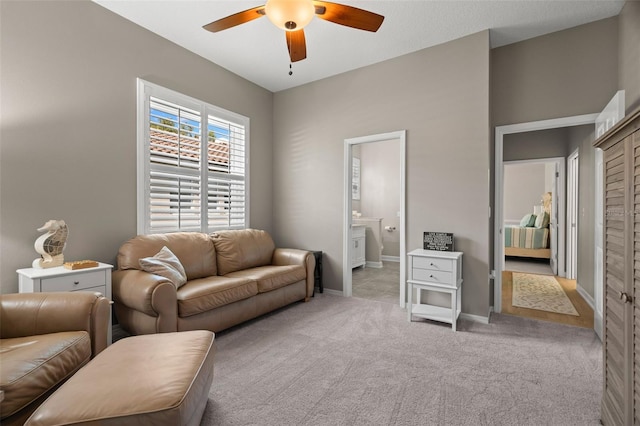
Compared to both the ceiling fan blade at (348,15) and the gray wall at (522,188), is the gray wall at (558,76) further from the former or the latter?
the gray wall at (522,188)

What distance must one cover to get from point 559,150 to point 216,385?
6023 millimetres

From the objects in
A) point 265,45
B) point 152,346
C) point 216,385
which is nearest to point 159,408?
point 152,346

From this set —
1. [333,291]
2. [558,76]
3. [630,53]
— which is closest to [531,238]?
[558,76]

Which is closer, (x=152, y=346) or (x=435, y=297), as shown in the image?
(x=152, y=346)

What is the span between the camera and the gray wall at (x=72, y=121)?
7.78 feet

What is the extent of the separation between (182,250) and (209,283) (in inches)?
21.1

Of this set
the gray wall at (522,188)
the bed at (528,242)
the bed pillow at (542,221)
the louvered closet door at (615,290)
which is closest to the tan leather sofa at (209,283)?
the louvered closet door at (615,290)

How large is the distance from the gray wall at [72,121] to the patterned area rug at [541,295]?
15.4 ft

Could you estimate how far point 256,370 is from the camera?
227cm

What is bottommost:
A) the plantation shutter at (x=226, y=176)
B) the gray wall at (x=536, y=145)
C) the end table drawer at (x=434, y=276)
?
the end table drawer at (x=434, y=276)

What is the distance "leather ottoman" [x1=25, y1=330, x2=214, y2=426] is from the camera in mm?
1182

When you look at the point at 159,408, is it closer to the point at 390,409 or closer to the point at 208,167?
the point at 390,409

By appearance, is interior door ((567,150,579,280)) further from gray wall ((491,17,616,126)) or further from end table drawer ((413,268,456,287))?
end table drawer ((413,268,456,287))

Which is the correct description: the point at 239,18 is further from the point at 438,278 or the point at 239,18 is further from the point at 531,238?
the point at 531,238
